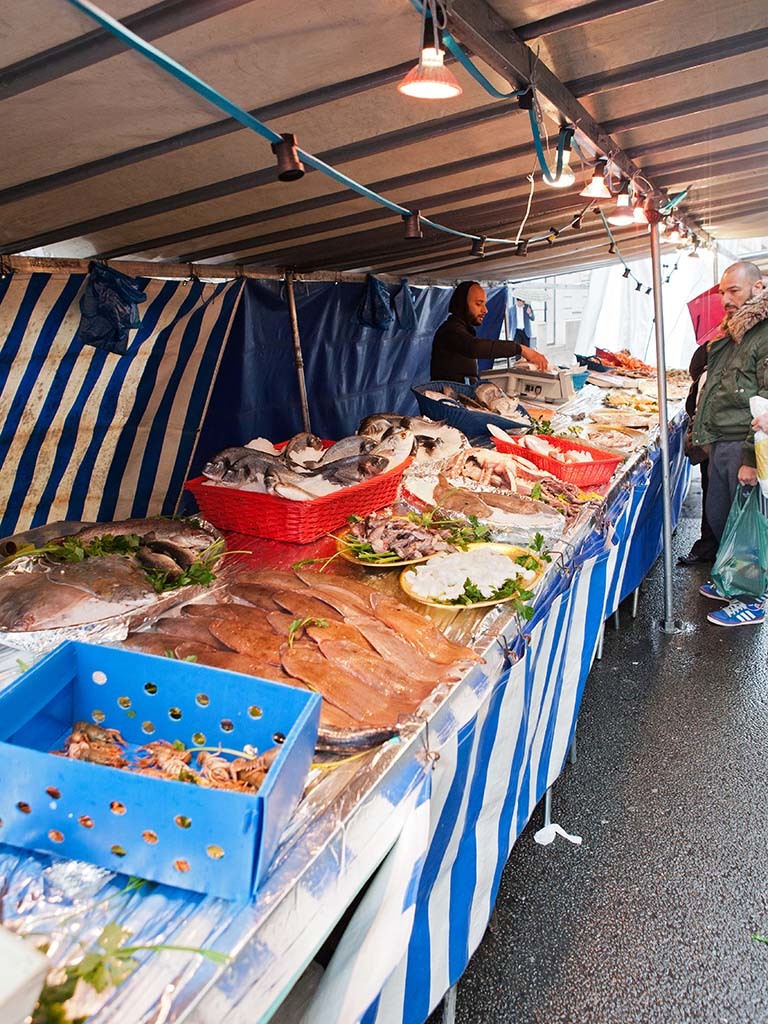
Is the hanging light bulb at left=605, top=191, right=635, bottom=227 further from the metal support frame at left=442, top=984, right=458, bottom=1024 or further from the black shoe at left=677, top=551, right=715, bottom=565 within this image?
the metal support frame at left=442, top=984, right=458, bottom=1024

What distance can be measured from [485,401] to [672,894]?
3.65 meters

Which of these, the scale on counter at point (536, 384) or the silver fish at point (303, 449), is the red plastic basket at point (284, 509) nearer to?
the silver fish at point (303, 449)

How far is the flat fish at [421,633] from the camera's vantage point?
2086mm

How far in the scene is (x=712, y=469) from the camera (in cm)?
571

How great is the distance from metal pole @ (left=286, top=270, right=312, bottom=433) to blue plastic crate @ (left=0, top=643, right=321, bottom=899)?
4870 millimetres

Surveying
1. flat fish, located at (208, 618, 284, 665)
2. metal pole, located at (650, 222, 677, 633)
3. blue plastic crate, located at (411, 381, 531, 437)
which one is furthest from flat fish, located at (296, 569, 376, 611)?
metal pole, located at (650, 222, 677, 633)

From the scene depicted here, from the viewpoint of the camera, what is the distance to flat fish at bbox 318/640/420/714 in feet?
6.11

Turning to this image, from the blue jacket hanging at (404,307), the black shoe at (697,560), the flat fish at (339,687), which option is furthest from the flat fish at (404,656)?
the blue jacket hanging at (404,307)

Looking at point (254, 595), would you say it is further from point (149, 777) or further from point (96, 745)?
point (149, 777)

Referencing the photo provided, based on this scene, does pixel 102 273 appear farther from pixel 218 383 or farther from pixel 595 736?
pixel 595 736

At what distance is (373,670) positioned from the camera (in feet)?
6.37

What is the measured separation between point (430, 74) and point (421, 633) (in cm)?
165

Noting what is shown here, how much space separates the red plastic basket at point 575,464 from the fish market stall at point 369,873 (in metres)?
1.13

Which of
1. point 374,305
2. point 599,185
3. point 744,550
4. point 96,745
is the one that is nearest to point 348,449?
point 599,185
